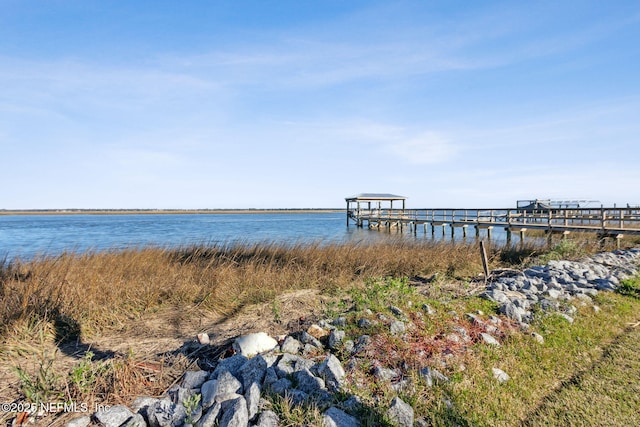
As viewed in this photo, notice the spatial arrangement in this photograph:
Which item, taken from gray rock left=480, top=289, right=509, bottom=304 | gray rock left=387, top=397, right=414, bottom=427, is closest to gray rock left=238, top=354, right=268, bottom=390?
gray rock left=387, top=397, right=414, bottom=427

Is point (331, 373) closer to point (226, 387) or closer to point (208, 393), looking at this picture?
point (226, 387)

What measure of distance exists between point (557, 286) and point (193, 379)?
6379 millimetres

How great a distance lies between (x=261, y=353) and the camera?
3.63 metres

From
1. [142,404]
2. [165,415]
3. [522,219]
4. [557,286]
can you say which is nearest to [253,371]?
[165,415]

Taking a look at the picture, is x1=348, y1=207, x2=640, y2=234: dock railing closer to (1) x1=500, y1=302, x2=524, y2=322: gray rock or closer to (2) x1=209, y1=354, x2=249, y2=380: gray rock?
(1) x1=500, y1=302, x2=524, y2=322: gray rock

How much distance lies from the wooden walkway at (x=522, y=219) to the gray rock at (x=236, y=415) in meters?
16.0

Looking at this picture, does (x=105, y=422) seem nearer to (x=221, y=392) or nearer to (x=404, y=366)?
(x=221, y=392)

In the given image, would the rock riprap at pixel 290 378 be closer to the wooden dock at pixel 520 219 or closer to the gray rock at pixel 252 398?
the gray rock at pixel 252 398

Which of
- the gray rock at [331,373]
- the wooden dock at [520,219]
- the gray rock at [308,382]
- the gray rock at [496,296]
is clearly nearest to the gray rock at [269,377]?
the gray rock at [308,382]

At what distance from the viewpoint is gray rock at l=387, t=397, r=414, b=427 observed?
2768mm

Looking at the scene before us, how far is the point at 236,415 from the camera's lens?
258 cm

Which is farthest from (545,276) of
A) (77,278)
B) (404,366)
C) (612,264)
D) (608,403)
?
(77,278)

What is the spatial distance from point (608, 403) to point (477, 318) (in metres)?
1.59

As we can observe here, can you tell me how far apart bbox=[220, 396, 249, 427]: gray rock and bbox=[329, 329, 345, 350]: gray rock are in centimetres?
135
